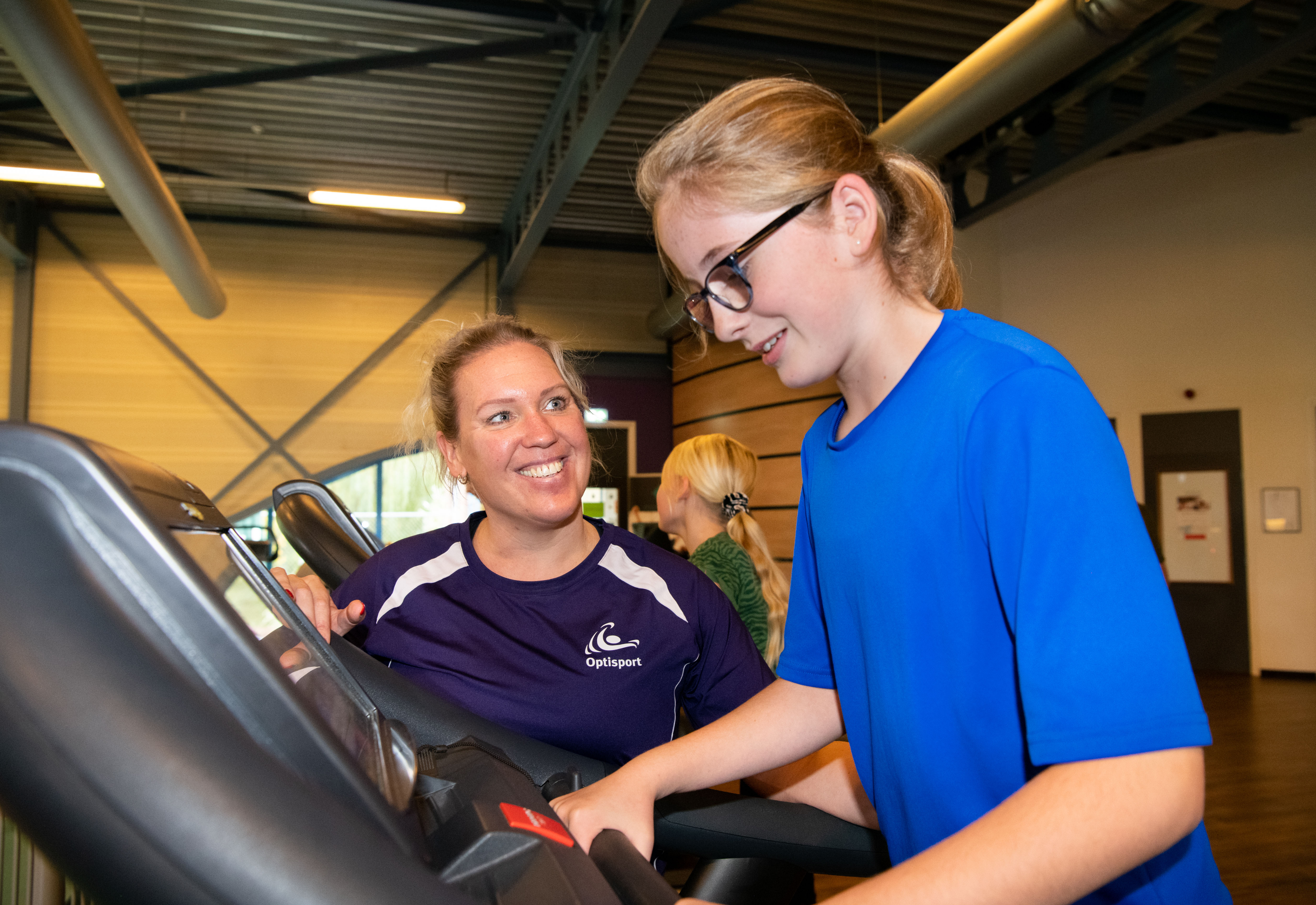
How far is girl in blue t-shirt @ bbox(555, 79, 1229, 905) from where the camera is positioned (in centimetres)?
52

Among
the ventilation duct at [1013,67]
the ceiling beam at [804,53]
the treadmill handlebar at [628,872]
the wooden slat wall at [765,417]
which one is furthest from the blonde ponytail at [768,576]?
the ceiling beam at [804,53]

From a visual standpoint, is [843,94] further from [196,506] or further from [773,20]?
[196,506]

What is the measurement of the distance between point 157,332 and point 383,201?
3.23m

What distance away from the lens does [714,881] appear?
97 cm

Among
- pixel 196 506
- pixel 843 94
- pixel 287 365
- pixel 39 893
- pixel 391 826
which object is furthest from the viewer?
pixel 287 365

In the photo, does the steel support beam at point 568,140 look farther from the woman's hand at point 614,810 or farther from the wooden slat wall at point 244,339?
the woman's hand at point 614,810

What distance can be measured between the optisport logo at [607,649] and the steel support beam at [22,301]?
8.20 meters

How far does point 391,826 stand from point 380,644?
96 cm

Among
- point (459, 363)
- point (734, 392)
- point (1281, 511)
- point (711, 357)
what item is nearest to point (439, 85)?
point (711, 357)

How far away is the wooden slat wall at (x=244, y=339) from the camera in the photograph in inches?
306

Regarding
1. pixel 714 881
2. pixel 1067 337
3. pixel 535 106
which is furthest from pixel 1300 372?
pixel 714 881

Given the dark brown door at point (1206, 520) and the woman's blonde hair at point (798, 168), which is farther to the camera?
the dark brown door at point (1206, 520)

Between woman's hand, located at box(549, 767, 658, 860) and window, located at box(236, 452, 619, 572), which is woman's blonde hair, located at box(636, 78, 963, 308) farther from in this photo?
window, located at box(236, 452, 619, 572)

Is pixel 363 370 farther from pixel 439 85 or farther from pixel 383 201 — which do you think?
pixel 439 85
